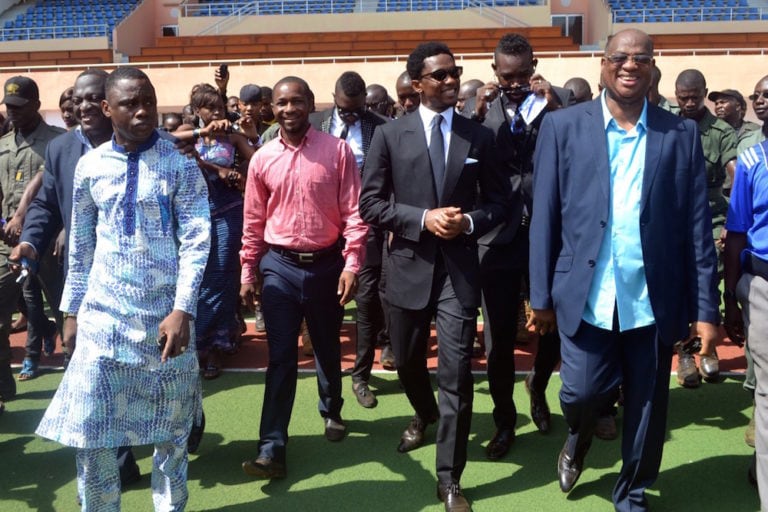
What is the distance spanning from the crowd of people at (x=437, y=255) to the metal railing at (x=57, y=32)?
24108 millimetres

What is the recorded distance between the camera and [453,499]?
384 cm

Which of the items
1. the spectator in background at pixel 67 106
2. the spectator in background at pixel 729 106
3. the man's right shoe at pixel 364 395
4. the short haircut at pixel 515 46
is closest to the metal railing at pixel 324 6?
the spectator in background at pixel 729 106

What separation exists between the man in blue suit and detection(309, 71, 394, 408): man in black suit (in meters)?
2.01

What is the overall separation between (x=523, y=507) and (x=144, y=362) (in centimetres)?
201

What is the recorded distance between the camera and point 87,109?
14.4 feet

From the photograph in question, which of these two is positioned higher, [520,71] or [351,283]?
[520,71]

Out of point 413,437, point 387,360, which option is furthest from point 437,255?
point 387,360

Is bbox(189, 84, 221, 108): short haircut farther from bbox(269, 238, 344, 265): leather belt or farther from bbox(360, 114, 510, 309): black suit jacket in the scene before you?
bbox(360, 114, 510, 309): black suit jacket

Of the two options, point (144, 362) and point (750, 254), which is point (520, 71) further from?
point (144, 362)

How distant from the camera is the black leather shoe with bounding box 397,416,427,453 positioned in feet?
15.2

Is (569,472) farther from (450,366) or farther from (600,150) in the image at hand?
(600,150)

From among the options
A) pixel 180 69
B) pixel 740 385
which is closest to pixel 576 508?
pixel 740 385

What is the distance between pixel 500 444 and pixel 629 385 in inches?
42.9

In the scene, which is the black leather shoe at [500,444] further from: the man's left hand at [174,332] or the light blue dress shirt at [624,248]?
the man's left hand at [174,332]
